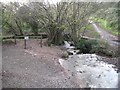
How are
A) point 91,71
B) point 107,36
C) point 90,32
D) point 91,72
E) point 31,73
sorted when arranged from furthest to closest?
point 90,32 < point 107,36 < point 91,71 < point 91,72 < point 31,73

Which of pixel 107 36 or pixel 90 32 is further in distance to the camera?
pixel 90 32

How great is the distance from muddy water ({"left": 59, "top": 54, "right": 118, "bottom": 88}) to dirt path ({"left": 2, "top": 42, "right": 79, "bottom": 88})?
407 mm

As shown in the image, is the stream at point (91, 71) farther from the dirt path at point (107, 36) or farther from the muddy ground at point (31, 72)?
the dirt path at point (107, 36)

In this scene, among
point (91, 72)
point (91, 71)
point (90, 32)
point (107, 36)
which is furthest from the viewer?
point (90, 32)

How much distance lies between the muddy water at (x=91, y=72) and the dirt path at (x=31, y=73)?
407mm

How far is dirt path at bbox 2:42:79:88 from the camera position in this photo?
4652 mm

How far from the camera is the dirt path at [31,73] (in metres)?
4.65

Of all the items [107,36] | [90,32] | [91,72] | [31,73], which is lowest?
[91,72]

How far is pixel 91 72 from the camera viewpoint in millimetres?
6324

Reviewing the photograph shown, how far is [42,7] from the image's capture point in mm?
9898

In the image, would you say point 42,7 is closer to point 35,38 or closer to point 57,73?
point 35,38

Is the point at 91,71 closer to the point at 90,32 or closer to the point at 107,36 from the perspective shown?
the point at 107,36

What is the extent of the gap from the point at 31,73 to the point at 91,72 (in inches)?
70.1

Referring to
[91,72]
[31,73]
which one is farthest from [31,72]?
[91,72]
